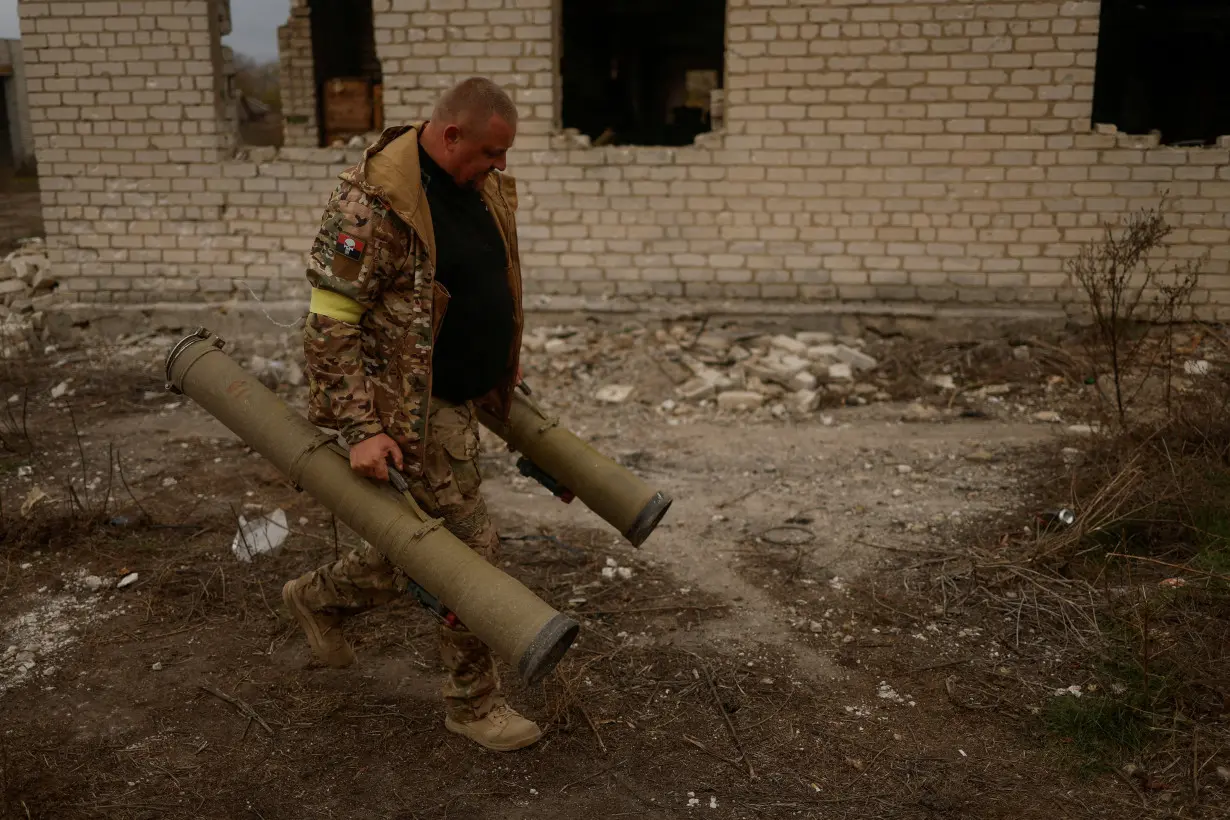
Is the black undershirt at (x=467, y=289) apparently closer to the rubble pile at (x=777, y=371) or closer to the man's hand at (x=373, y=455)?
the man's hand at (x=373, y=455)

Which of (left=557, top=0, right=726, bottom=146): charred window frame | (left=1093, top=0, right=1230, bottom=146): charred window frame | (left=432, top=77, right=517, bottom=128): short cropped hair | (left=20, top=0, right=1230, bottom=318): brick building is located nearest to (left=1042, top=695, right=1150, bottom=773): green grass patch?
(left=432, top=77, right=517, bottom=128): short cropped hair

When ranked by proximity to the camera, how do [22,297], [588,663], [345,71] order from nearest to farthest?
[588,663] < [22,297] < [345,71]

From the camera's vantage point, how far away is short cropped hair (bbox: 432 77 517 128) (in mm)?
2592

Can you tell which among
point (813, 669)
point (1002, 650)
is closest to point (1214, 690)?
point (1002, 650)

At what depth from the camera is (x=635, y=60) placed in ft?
43.7

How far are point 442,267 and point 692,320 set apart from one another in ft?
17.1

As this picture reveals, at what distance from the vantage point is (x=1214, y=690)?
307 cm

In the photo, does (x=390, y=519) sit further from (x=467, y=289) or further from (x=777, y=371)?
(x=777, y=371)

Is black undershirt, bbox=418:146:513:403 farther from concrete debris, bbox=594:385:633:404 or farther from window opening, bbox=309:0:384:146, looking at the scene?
window opening, bbox=309:0:384:146

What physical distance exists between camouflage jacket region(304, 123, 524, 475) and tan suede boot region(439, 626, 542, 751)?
A: 56 cm

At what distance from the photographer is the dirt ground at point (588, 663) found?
2.85 m

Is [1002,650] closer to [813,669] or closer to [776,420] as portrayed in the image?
[813,669]

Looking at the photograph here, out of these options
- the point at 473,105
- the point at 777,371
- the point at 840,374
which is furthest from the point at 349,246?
the point at 840,374

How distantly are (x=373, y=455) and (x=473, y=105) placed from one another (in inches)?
35.9
